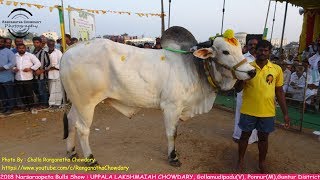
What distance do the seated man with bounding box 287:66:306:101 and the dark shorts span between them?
13.0 feet

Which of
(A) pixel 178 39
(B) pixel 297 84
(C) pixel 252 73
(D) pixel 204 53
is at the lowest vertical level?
(B) pixel 297 84

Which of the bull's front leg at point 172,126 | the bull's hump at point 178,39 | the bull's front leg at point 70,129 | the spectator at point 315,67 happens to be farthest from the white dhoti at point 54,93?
the spectator at point 315,67

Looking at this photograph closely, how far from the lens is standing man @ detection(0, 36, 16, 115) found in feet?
21.5

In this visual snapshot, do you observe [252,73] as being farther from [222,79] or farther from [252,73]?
[222,79]

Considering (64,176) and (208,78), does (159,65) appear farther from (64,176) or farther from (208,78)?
(64,176)

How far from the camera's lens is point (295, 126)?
5973mm

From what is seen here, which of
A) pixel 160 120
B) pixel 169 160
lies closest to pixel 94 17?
pixel 160 120

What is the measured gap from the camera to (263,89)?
354 cm

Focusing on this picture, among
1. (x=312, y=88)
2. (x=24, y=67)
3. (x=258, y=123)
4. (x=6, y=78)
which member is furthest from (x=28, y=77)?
(x=312, y=88)

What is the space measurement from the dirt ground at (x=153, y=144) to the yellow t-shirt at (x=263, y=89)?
0.97 meters

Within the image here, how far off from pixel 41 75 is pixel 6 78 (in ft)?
2.43

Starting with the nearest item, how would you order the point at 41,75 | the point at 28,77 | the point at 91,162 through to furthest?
the point at 91,162 → the point at 28,77 → the point at 41,75

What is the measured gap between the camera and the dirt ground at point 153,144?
421 cm

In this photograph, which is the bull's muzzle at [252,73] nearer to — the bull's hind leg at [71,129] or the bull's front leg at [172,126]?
the bull's front leg at [172,126]
